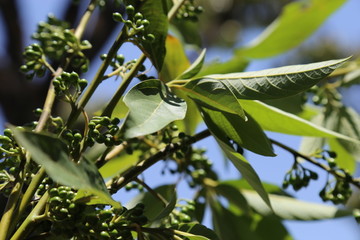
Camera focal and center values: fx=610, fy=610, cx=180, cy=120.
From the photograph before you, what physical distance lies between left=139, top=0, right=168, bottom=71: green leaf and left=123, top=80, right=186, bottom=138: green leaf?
0.10m

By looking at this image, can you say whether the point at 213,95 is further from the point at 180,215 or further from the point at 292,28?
the point at 292,28

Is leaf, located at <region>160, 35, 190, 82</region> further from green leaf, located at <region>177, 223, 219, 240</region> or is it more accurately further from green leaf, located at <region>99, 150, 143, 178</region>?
green leaf, located at <region>177, 223, 219, 240</region>

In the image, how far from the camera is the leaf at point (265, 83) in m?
0.80

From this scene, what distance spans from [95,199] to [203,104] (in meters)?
0.21

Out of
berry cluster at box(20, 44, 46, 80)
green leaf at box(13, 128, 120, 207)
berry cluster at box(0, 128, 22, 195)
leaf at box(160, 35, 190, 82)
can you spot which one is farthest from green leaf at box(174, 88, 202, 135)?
green leaf at box(13, 128, 120, 207)

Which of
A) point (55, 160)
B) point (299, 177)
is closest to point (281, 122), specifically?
point (299, 177)

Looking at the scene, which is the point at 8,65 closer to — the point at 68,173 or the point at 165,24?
the point at 165,24

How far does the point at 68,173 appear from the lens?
1.88ft

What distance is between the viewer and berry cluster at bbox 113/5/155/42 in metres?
0.86

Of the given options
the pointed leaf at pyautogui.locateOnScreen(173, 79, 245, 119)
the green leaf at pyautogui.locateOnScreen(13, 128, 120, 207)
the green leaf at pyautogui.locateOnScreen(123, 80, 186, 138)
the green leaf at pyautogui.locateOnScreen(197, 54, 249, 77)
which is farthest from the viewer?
the green leaf at pyautogui.locateOnScreen(197, 54, 249, 77)

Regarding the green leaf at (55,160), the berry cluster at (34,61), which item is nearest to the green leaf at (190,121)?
the berry cluster at (34,61)

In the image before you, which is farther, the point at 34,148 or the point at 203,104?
the point at 203,104

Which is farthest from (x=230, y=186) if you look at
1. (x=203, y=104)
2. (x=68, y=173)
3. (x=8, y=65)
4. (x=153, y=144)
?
(x=8, y=65)

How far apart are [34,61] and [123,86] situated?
221 mm
